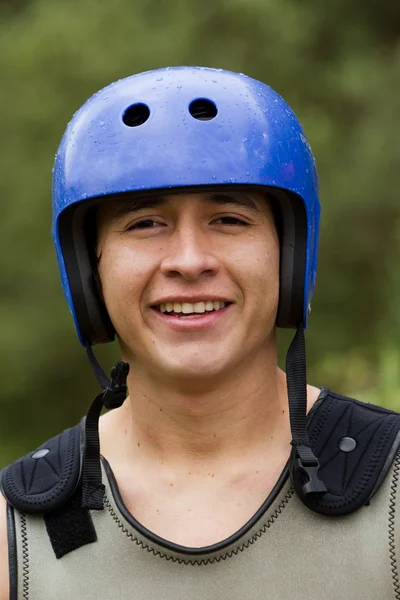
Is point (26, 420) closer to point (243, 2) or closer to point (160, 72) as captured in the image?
point (243, 2)

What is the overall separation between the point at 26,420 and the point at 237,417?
24.5 ft

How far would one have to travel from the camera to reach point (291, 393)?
11.3 feet

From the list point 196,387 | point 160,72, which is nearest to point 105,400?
→ point 196,387

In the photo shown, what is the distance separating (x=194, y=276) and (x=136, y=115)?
1.91 ft

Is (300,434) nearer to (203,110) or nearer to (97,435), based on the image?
(97,435)

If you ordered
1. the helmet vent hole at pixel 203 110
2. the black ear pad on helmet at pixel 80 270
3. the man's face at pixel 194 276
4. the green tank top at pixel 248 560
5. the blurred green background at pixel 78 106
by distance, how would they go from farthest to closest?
the blurred green background at pixel 78 106 < the black ear pad on helmet at pixel 80 270 < the helmet vent hole at pixel 203 110 < the man's face at pixel 194 276 < the green tank top at pixel 248 560

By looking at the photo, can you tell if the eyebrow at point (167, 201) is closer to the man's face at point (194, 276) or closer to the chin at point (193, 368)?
the man's face at point (194, 276)

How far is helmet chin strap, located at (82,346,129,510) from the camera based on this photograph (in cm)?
348

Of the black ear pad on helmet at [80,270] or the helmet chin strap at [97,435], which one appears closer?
the helmet chin strap at [97,435]

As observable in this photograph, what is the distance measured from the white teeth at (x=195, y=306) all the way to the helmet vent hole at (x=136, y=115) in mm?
572

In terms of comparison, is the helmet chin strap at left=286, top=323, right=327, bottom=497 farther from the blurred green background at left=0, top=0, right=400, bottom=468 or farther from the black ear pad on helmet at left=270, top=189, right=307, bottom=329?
the blurred green background at left=0, top=0, right=400, bottom=468

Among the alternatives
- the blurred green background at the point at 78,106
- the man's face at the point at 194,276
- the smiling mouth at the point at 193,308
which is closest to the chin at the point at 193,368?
the man's face at the point at 194,276

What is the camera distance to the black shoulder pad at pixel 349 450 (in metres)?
3.29

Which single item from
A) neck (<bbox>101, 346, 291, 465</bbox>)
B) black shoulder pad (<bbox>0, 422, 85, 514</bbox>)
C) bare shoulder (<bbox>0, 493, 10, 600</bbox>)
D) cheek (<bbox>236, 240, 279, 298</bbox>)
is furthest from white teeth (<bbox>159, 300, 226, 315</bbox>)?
bare shoulder (<bbox>0, 493, 10, 600</bbox>)
